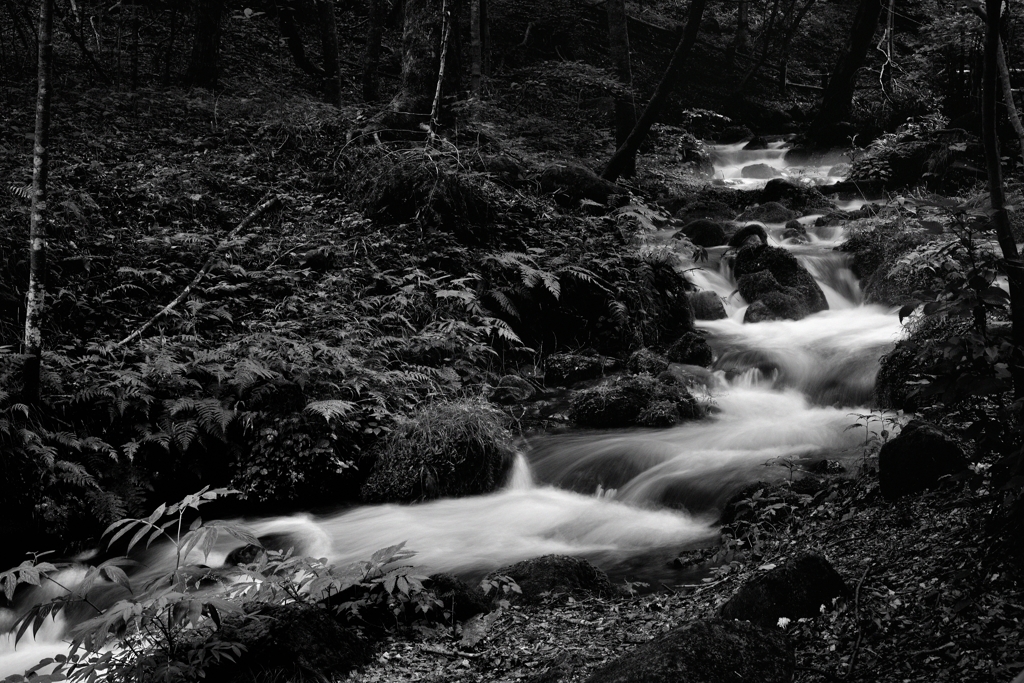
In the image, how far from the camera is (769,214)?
15.7 meters

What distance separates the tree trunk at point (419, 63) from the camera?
1188cm

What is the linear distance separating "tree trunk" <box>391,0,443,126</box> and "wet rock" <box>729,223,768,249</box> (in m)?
6.10

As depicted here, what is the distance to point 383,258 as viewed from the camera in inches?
380

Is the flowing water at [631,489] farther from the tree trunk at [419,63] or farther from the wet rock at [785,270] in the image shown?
the tree trunk at [419,63]

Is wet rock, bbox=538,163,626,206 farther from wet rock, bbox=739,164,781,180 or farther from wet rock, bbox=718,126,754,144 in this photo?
wet rock, bbox=718,126,754,144

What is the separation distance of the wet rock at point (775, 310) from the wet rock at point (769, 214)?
4.65 m

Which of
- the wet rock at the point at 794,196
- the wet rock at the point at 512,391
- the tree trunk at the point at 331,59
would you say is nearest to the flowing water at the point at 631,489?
the wet rock at the point at 512,391

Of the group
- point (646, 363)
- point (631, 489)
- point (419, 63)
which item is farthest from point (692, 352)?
point (419, 63)

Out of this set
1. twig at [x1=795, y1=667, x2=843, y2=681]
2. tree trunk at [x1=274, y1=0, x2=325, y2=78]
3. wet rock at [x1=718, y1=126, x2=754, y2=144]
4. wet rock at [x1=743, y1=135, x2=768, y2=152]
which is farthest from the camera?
wet rock at [x1=718, y1=126, x2=754, y2=144]

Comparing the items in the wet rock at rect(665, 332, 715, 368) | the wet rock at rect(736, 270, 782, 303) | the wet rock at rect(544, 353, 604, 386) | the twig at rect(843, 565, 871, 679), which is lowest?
the twig at rect(843, 565, 871, 679)

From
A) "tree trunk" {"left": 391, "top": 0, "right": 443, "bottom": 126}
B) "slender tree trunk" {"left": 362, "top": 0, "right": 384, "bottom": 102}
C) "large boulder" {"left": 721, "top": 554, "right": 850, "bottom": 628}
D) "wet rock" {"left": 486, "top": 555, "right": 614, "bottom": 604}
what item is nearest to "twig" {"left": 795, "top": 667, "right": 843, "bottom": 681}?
"large boulder" {"left": 721, "top": 554, "right": 850, "bottom": 628}

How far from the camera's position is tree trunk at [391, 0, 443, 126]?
11875 millimetres

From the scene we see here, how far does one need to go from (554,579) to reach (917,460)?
2.31m

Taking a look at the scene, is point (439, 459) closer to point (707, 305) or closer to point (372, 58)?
point (707, 305)
